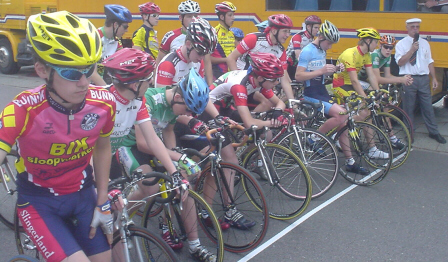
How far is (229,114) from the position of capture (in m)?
5.62

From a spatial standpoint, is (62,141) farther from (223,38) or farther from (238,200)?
(223,38)

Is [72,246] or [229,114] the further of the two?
[229,114]

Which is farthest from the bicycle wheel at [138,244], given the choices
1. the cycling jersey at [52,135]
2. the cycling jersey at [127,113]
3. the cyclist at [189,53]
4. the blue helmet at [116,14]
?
the blue helmet at [116,14]

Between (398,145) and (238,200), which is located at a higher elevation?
(238,200)

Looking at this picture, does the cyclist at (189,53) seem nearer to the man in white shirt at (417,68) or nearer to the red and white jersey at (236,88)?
the red and white jersey at (236,88)

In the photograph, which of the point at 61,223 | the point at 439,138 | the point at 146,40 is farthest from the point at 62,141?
the point at 439,138

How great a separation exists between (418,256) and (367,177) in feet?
6.62

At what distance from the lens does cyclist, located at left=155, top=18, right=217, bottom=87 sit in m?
4.89

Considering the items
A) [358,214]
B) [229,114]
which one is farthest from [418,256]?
[229,114]

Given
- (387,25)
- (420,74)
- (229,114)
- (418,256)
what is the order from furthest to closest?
(387,25) → (420,74) → (229,114) → (418,256)

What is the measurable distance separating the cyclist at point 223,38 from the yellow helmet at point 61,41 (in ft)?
18.3

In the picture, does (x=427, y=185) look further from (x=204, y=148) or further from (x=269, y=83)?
(x=204, y=148)

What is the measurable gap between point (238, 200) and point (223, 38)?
414cm

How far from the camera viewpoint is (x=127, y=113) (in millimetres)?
3625
